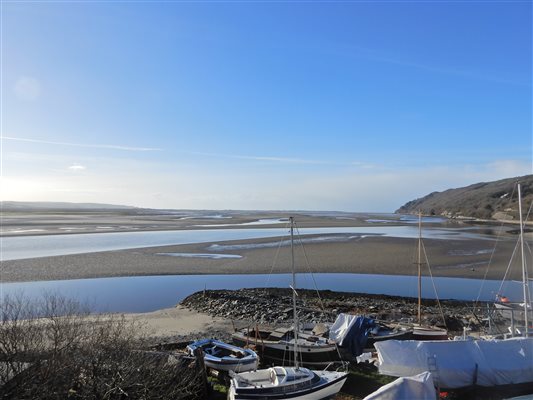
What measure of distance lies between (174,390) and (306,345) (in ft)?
21.9

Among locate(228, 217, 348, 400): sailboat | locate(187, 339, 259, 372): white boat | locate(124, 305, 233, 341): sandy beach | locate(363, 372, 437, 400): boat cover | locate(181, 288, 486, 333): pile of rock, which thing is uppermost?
locate(363, 372, 437, 400): boat cover

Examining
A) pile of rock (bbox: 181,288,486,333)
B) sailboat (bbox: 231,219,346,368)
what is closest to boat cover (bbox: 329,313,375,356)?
sailboat (bbox: 231,219,346,368)

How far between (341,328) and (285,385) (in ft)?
20.6

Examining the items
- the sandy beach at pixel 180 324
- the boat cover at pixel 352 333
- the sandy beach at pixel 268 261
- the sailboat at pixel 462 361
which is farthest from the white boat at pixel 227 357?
the sandy beach at pixel 268 261

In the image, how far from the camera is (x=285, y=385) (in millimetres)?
12445

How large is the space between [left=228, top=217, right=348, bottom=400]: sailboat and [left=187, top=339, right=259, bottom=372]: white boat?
1793 mm

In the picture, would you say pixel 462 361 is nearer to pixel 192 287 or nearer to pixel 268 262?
pixel 192 287

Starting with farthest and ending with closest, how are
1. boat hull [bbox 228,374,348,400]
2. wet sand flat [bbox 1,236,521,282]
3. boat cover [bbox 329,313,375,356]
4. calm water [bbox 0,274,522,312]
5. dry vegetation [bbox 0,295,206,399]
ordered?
wet sand flat [bbox 1,236,521,282], calm water [bbox 0,274,522,312], boat cover [bbox 329,313,375,356], boat hull [bbox 228,374,348,400], dry vegetation [bbox 0,295,206,399]

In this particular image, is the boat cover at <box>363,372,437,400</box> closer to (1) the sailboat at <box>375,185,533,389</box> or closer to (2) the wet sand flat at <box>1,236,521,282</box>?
(1) the sailboat at <box>375,185,533,389</box>

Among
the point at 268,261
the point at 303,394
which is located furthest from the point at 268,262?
the point at 303,394

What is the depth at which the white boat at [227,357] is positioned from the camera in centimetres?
1525

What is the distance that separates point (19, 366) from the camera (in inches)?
363

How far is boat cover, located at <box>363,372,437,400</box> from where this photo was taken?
9.76 metres

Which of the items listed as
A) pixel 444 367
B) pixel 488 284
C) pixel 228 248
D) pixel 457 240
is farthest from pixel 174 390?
pixel 457 240
